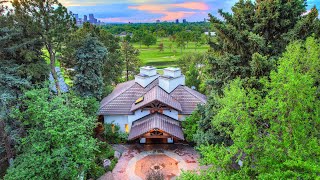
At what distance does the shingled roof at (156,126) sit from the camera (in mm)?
21375

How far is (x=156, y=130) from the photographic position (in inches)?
856

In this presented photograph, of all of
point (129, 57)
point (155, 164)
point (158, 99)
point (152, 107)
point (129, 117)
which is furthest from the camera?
point (129, 57)

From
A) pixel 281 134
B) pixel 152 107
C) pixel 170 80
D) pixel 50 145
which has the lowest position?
pixel 152 107

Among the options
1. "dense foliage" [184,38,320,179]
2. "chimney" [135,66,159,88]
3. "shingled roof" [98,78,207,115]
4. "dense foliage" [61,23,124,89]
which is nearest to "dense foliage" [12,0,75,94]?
"dense foliage" [61,23,124,89]

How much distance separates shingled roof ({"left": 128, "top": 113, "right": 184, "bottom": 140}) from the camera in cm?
2138

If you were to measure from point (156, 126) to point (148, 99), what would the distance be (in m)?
3.18

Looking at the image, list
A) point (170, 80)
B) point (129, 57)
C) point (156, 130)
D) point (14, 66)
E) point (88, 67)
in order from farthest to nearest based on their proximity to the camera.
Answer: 1. point (129, 57)
2. point (170, 80)
3. point (88, 67)
4. point (156, 130)
5. point (14, 66)

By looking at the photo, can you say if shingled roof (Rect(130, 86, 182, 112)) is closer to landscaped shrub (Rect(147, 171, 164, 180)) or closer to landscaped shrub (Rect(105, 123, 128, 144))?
landscaped shrub (Rect(105, 123, 128, 144))

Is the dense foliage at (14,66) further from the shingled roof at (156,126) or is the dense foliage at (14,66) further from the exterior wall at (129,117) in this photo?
the shingled roof at (156,126)

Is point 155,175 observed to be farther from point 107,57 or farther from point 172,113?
point 107,57

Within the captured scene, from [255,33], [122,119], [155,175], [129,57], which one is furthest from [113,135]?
[129,57]

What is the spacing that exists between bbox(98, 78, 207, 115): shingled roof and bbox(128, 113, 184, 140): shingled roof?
140cm

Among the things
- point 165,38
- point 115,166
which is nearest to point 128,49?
point 115,166

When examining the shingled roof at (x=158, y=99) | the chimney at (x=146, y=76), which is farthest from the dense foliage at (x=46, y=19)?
the chimney at (x=146, y=76)
